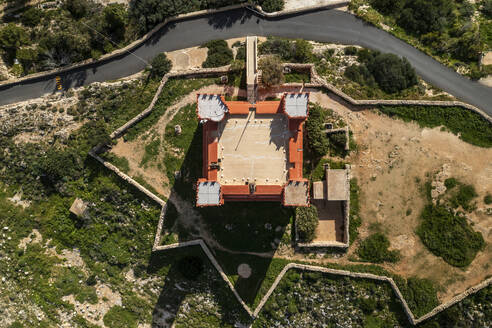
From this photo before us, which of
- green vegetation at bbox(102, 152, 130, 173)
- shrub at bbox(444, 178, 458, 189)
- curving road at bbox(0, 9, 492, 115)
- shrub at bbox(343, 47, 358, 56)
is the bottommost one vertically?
shrub at bbox(444, 178, 458, 189)

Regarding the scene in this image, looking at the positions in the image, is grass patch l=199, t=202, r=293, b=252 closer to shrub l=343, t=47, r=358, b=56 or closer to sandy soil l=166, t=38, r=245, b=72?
sandy soil l=166, t=38, r=245, b=72

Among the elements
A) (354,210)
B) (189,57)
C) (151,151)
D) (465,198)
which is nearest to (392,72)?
(465,198)

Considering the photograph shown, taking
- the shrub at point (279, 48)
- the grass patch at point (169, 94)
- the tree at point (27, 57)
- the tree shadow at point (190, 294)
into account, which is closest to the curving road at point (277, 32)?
the shrub at point (279, 48)

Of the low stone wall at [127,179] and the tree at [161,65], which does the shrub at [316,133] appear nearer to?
the tree at [161,65]

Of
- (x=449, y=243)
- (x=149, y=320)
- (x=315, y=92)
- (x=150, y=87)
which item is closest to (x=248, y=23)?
(x=315, y=92)

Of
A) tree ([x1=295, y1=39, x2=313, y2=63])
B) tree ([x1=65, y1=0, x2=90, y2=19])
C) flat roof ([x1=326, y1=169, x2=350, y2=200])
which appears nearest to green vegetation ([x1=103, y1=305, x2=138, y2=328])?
flat roof ([x1=326, y1=169, x2=350, y2=200])

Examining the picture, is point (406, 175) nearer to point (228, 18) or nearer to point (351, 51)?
point (351, 51)

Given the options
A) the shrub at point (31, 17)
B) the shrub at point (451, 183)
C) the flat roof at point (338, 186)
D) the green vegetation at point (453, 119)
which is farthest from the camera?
the shrub at point (31, 17)
